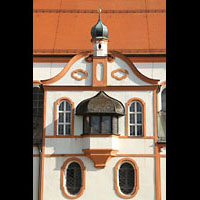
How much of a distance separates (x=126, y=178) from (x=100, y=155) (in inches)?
72.3

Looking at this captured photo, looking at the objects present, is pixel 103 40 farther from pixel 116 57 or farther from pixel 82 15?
pixel 82 15

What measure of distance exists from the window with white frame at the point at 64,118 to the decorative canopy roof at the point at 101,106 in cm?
60

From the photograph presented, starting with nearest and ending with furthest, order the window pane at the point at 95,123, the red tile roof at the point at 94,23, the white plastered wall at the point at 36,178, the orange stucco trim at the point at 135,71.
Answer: the window pane at the point at 95,123, the white plastered wall at the point at 36,178, the orange stucco trim at the point at 135,71, the red tile roof at the point at 94,23

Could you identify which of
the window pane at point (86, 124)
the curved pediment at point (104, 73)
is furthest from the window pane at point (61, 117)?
the curved pediment at point (104, 73)

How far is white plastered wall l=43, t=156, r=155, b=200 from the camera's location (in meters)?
20.1

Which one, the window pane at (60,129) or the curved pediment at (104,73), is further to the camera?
the curved pediment at (104,73)

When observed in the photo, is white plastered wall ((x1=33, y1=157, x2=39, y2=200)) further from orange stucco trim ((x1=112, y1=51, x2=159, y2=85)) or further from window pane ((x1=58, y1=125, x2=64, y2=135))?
orange stucco trim ((x1=112, y1=51, x2=159, y2=85))

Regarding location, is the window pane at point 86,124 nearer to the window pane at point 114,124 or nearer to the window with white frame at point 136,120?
the window pane at point 114,124

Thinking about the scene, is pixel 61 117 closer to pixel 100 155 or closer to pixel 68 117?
pixel 68 117

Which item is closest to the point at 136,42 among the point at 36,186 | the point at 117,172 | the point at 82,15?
the point at 82,15

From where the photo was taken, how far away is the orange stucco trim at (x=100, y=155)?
19.9 meters

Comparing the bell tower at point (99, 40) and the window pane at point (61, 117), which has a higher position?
the bell tower at point (99, 40)

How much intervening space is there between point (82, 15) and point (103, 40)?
6503 mm

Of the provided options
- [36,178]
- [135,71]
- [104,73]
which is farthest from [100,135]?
[36,178]
